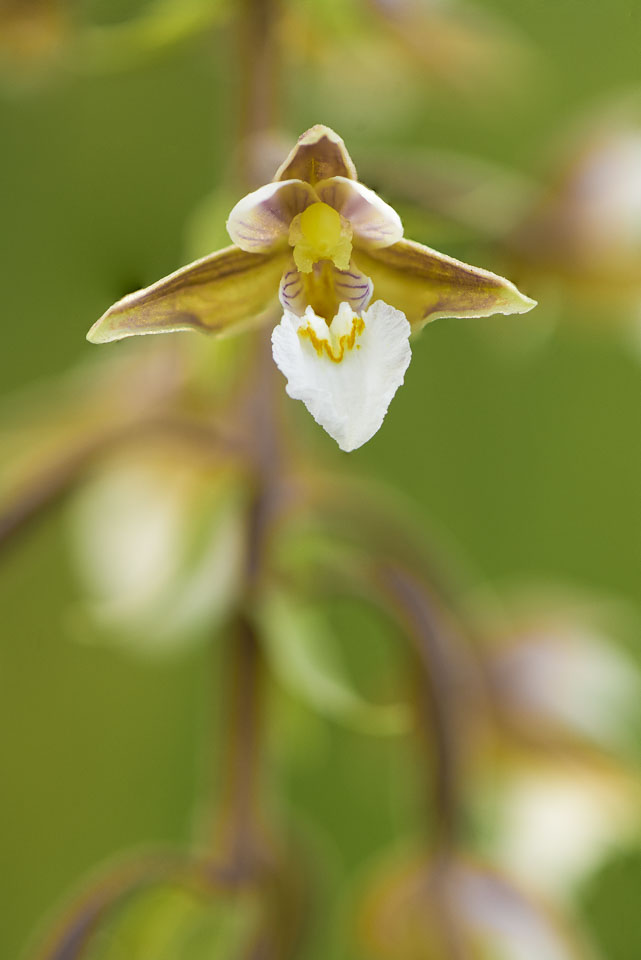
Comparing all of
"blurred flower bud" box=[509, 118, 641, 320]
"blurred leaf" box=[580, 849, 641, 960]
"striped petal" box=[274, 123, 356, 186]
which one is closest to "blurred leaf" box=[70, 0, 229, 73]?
"blurred flower bud" box=[509, 118, 641, 320]

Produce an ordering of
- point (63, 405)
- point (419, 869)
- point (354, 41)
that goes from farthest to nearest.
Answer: point (63, 405), point (354, 41), point (419, 869)

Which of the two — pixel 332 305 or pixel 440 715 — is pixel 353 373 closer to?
pixel 332 305

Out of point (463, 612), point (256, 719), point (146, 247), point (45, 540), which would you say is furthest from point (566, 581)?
point (146, 247)

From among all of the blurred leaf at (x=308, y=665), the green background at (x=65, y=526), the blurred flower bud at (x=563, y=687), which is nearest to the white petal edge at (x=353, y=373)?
the blurred leaf at (x=308, y=665)

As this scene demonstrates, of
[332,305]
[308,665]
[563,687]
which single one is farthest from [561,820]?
[332,305]

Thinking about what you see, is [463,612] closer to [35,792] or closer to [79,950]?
[79,950]

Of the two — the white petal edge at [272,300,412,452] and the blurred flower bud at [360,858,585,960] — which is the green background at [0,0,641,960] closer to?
the blurred flower bud at [360,858,585,960]
